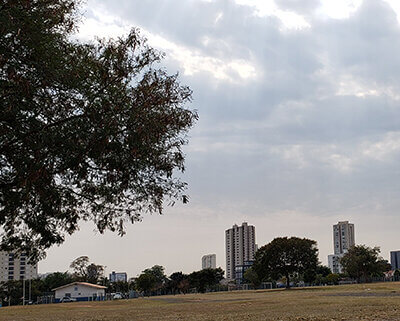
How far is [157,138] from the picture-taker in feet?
44.7

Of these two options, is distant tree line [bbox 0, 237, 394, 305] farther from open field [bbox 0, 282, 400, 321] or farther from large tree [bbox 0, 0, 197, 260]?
large tree [bbox 0, 0, 197, 260]

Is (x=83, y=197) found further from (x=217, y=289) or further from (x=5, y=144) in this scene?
(x=217, y=289)

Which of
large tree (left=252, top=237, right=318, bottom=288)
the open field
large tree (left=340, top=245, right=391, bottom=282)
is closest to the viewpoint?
the open field

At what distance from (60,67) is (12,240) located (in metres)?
7.80

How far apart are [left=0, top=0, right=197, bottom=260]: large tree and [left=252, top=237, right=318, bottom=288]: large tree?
78925mm

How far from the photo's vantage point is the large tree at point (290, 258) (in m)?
91.2

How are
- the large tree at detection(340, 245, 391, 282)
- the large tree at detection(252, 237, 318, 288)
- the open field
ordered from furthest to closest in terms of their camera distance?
1. the large tree at detection(340, 245, 391, 282)
2. the large tree at detection(252, 237, 318, 288)
3. the open field

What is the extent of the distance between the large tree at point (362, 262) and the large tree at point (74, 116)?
10079 centimetres

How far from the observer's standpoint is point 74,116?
13.1m

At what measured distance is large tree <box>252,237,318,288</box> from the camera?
3593 inches

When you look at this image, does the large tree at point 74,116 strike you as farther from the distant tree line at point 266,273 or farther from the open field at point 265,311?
the distant tree line at point 266,273

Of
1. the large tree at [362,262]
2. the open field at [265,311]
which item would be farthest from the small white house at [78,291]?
the open field at [265,311]

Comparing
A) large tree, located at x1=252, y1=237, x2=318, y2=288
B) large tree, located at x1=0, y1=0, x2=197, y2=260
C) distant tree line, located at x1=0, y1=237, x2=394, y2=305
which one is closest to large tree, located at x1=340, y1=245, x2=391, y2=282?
distant tree line, located at x1=0, y1=237, x2=394, y2=305

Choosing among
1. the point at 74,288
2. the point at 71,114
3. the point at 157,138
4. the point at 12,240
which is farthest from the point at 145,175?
the point at 74,288
